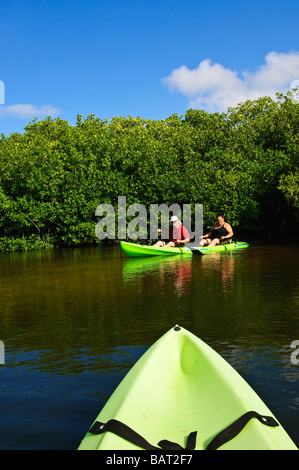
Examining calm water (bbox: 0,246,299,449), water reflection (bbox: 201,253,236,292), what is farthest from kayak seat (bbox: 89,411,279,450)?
water reflection (bbox: 201,253,236,292)

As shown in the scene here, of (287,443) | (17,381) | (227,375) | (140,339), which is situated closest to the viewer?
(287,443)

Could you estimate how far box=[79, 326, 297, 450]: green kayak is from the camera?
3080mm

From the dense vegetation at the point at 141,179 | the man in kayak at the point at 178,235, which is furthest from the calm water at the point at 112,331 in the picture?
the dense vegetation at the point at 141,179

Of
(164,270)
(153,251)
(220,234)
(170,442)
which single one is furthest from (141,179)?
(170,442)

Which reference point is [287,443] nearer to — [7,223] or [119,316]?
[119,316]

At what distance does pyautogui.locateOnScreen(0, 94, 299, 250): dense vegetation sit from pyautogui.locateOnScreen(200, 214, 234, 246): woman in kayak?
6444 millimetres

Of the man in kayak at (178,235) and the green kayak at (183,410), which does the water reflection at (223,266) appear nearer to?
the man in kayak at (178,235)

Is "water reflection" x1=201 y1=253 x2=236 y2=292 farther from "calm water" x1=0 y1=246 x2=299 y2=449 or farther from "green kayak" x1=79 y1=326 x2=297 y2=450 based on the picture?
"green kayak" x1=79 y1=326 x2=297 y2=450

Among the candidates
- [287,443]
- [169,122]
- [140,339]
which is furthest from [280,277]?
[169,122]

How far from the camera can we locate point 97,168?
27.4m

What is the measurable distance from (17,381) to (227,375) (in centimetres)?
255

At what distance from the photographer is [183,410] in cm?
378

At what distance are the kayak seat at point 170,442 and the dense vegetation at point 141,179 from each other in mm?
22191

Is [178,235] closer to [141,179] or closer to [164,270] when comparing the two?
[164,270]
